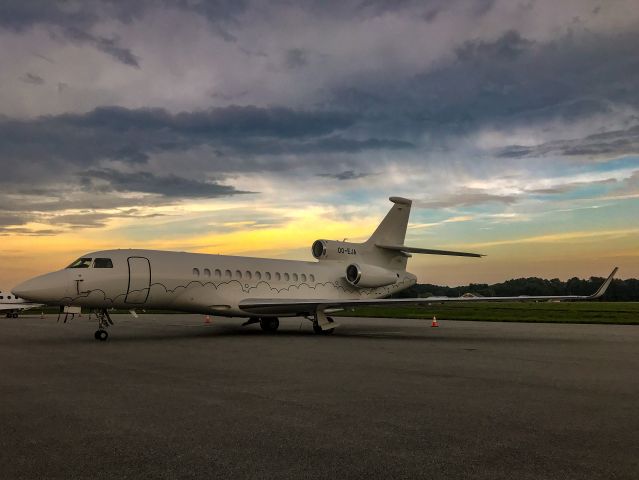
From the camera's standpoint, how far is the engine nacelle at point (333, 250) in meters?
27.5

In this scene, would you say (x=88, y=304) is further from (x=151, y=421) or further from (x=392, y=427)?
(x=392, y=427)

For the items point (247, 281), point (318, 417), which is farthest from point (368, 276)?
point (318, 417)

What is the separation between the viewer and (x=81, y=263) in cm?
1850

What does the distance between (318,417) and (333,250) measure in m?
21.1

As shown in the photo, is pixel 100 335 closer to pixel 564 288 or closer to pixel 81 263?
pixel 81 263

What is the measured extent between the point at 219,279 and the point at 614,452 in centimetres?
1779

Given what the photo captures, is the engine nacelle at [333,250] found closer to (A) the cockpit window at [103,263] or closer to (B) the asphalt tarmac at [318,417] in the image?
(A) the cockpit window at [103,263]

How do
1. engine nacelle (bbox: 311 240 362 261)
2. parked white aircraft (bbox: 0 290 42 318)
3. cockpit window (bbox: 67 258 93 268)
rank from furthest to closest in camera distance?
parked white aircraft (bbox: 0 290 42 318) < engine nacelle (bbox: 311 240 362 261) < cockpit window (bbox: 67 258 93 268)

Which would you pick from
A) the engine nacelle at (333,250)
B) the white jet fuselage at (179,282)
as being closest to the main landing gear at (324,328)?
the white jet fuselage at (179,282)

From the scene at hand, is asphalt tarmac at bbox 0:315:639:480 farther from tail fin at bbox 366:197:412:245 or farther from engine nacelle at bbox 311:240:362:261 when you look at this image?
tail fin at bbox 366:197:412:245

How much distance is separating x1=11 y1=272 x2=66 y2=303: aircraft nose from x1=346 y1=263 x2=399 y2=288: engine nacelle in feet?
44.0

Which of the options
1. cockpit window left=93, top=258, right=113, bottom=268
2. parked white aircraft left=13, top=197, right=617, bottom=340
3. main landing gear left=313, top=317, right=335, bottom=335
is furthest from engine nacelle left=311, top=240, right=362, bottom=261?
cockpit window left=93, top=258, right=113, bottom=268

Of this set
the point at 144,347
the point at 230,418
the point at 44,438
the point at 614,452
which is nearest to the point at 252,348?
the point at 144,347

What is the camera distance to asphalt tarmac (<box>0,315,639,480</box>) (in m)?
4.73
